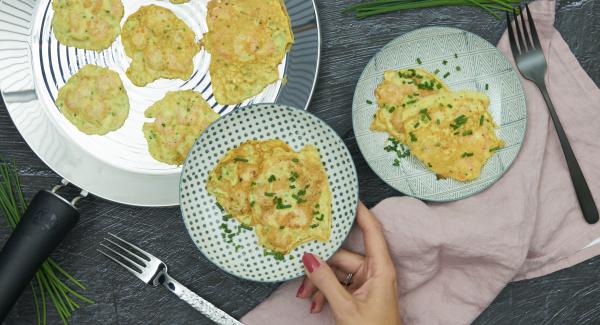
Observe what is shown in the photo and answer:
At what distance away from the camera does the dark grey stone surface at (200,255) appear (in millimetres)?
1513

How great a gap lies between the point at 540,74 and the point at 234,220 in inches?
36.1

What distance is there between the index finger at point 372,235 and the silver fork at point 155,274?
418mm

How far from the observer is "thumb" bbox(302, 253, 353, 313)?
123 cm

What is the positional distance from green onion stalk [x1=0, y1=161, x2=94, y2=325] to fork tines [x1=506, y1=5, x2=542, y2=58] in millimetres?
1382

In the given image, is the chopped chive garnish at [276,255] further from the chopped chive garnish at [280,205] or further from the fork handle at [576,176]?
the fork handle at [576,176]

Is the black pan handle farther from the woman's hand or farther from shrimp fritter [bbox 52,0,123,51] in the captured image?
the woman's hand

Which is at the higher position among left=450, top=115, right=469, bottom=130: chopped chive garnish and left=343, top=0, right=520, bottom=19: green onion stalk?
left=343, top=0, right=520, bottom=19: green onion stalk

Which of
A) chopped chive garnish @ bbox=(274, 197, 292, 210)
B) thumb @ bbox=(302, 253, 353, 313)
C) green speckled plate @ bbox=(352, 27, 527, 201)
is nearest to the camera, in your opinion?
thumb @ bbox=(302, 253, 353, 313)

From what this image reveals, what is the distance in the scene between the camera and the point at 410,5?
1.50 metres

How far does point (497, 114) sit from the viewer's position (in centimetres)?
146

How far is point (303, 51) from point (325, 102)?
0.16 meters

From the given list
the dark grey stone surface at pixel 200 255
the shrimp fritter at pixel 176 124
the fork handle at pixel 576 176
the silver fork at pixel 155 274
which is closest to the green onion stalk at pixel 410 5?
the dark grey stone surface at pixel 200 255

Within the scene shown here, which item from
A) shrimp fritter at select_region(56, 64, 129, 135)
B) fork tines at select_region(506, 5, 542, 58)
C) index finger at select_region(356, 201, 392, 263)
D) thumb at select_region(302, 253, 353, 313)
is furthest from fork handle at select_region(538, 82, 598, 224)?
shrimp fritter at select_region(56, 64, 129, 135)

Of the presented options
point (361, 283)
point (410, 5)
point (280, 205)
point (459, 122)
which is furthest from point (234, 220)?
point (410, 5)
